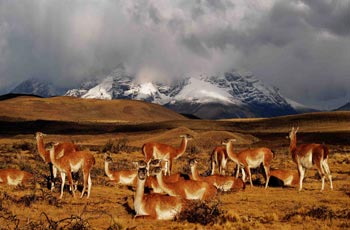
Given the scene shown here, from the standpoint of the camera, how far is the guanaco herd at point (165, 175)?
1162 centimetres

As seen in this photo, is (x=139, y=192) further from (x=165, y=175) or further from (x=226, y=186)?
(x=165, y=175)

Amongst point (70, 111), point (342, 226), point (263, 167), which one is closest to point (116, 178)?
point (263, 167)

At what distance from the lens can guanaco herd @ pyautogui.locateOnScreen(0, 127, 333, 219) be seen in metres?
11.6

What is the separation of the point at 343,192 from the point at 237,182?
390 cm

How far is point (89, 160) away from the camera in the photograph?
→ 15047 millimetres

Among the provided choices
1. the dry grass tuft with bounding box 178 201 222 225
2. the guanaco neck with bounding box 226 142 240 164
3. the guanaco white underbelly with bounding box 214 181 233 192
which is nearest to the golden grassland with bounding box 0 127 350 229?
the dry grass tuft with bounding box 178 201 222 225

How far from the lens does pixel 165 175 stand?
1812 cm

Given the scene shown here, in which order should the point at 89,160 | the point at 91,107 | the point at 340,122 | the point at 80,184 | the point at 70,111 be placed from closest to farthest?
the point at 89,160 < the point at 80,184 < the point at 340,122 < the point at 70,111 < the point at 91,107

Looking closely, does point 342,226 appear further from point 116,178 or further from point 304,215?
point 116,178

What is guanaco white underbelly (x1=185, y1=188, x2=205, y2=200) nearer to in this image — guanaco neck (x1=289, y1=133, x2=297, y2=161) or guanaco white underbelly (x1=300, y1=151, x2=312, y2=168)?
guanaco white underbelly (x1=300, y1=151, x2=312, y2=168)

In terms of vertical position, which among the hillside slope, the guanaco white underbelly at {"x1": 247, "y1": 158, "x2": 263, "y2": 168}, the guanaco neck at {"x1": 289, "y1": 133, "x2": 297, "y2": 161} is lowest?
the guanaco white underbelly at {"x1": 247, "y1": 158, "x2": 263, "y2": 168}

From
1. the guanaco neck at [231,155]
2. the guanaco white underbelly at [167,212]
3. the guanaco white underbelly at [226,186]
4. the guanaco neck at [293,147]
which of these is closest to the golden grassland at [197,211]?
the guanaco white underbelly at [167,212]

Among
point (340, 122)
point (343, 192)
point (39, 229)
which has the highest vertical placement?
point (340, 122)

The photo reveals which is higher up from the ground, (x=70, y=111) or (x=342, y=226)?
(x=70, y=111)
